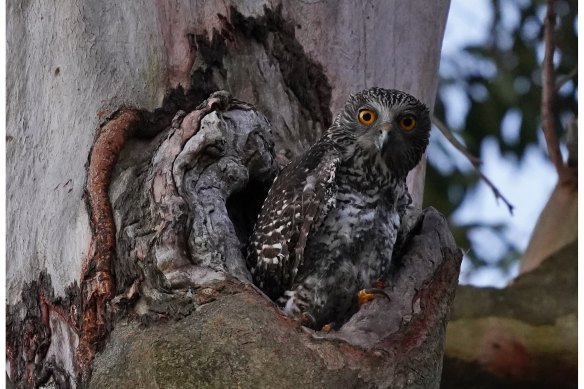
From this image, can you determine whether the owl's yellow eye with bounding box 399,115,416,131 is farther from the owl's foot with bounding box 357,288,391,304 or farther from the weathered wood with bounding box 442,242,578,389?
the weathered wood with bounding box 442,242,578,389

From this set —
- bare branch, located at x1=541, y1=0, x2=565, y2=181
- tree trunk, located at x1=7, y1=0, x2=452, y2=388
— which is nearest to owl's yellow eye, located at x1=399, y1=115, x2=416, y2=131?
tree trunk, located at x1=7, y1=0, x2=452, y2=388

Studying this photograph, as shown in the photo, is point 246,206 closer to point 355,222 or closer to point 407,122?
point 355,222

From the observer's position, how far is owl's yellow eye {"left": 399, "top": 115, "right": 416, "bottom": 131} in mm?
3771

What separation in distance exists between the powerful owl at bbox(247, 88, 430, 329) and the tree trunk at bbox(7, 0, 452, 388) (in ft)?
0.47

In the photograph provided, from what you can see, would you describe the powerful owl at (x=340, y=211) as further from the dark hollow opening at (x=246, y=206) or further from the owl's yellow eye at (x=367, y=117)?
the dark hollow opening at (x=246, y=206)

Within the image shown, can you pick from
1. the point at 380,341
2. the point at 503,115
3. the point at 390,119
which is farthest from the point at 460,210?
the point at 380,341

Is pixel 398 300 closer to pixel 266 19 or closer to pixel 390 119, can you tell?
pixel 390 119

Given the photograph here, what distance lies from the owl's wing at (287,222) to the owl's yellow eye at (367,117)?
1.03 ft

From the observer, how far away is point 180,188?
3125 mm

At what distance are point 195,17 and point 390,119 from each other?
32.6 inches

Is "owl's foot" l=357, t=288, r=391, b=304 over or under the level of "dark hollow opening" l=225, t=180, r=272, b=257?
under

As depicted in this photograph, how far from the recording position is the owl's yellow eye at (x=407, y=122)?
377 centimetres

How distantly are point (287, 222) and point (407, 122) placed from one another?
70cm

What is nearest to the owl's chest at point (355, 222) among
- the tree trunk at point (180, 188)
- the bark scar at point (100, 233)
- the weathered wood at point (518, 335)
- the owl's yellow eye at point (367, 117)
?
the tree trunk at point (180, 188)
